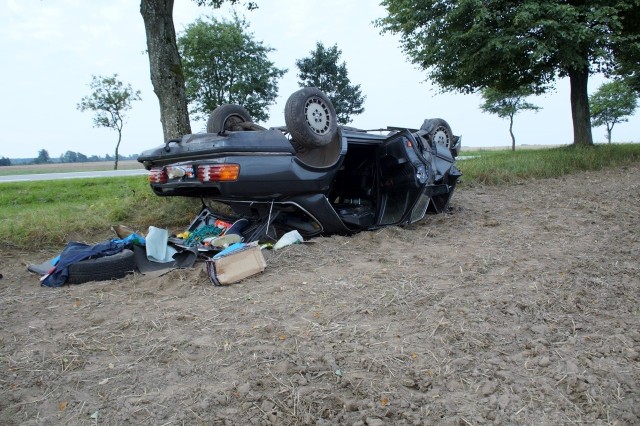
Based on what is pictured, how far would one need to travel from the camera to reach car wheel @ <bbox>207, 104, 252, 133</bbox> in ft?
18.3

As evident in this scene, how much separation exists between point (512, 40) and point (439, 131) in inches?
320

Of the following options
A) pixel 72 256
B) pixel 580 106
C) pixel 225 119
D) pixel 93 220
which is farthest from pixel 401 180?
Answer: pixel 580 106

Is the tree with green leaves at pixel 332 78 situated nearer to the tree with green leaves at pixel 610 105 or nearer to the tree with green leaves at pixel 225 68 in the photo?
the tree with green leaves at pixel 225 68

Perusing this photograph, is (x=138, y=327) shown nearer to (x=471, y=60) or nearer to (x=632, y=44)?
(x=471, y=60)

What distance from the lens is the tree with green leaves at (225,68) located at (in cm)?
2789

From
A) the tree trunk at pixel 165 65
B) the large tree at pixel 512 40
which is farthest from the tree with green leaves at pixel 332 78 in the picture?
the tree trunk at pixel 165 65

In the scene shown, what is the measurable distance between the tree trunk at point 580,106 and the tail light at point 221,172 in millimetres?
15323

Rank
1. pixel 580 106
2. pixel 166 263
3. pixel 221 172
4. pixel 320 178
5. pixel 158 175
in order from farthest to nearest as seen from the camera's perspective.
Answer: pixel 580 106
pixel 320 178
pixel 158 175
pixel 221 172
pixel 166 263

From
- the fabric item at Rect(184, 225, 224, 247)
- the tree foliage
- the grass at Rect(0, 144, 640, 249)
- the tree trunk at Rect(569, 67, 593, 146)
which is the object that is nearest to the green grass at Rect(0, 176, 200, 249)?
the grass at Rect(0, 144, 640, 249)

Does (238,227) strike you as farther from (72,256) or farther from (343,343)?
(343,343)

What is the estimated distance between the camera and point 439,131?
704 cm

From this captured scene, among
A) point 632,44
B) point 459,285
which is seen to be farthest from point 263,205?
point 632,44

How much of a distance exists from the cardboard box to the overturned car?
2.84ft

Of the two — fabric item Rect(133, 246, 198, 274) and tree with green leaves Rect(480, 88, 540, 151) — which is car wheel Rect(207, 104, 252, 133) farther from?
tree with green leaves Rect(480, 88, 540, 151)
